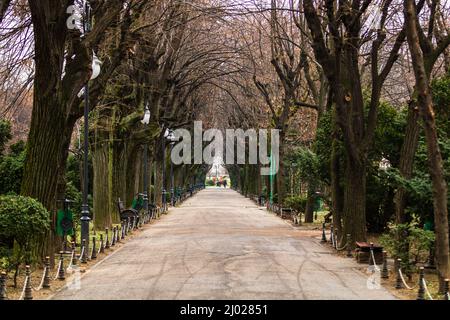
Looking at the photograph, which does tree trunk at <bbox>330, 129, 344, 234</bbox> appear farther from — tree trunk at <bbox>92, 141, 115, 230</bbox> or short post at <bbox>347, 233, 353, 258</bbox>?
tree trunk at <bbox>92, 141, 115, 230</bbox>

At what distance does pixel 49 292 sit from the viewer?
45.9 feet

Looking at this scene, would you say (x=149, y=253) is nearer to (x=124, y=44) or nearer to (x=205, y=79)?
(x=124, y=44)

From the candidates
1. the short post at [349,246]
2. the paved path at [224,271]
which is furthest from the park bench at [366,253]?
the short post at [349,246]

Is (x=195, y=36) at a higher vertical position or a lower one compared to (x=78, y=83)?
higher

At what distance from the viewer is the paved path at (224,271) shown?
44.8 ft

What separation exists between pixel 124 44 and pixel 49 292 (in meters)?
10.8

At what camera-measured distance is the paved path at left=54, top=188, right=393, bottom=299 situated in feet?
44.8

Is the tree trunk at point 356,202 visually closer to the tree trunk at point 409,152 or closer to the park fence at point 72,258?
the tree trunk at point 409,152

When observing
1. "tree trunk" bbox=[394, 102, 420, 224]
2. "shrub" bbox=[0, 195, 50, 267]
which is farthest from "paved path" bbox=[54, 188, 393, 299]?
"tree trunk" bbox=[394, 102, 420, 224]

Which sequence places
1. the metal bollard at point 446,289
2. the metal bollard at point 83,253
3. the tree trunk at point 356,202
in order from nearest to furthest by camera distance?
the metal bollard at point 446,289 → the metal bollard at point 83,253 → the tree trunk at point 356,202

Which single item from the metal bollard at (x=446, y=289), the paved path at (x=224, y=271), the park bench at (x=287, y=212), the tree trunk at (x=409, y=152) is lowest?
the paved path at (x=224, y=271)

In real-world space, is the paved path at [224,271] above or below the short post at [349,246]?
below

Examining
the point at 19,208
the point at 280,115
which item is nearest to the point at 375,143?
the point at 19,208

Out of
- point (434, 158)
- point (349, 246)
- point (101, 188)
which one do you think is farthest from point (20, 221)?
point (101, 188)
